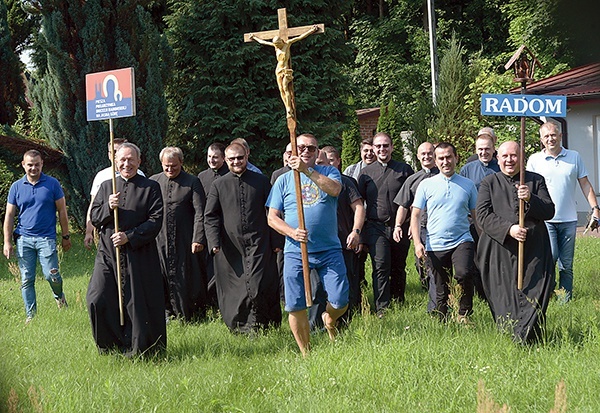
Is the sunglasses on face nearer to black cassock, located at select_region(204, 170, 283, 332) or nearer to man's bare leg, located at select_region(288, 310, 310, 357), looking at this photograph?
man's bare leg, located at select_region(288, 310, 310, 357)

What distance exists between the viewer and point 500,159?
7191 mm

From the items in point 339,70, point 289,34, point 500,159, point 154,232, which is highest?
point 339,70

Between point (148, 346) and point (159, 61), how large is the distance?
14.4 meters

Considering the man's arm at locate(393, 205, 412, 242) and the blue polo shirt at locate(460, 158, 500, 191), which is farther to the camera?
the blue polo shirt at locate(460, 158, 500, 191)

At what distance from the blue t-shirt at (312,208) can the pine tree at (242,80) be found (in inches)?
596

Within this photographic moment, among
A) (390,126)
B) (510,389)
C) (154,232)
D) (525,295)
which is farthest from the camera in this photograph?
(390,126)

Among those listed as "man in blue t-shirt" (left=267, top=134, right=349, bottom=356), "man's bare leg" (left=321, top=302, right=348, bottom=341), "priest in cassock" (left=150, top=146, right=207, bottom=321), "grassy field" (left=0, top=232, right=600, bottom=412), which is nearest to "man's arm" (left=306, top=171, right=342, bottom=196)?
"man in blue t-shirt" (left=267, top=134, right=349, bottom=356)

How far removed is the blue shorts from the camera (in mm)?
6961

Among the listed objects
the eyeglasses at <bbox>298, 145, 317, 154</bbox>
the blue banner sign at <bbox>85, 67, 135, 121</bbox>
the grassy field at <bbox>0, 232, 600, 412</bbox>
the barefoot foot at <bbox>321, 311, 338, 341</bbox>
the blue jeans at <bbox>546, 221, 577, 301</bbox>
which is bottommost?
the grassy field at <bbox>0, 232, 600, 412</bbox>

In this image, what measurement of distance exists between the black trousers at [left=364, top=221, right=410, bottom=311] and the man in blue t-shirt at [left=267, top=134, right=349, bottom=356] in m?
2.25

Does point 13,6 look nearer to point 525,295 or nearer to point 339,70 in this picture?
point 339,70

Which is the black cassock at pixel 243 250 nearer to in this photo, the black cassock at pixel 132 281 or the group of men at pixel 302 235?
the group of men at pixel 302 235

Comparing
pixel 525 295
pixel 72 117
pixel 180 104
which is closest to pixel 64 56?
pixel 72 117

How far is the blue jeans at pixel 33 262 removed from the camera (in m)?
9.68
